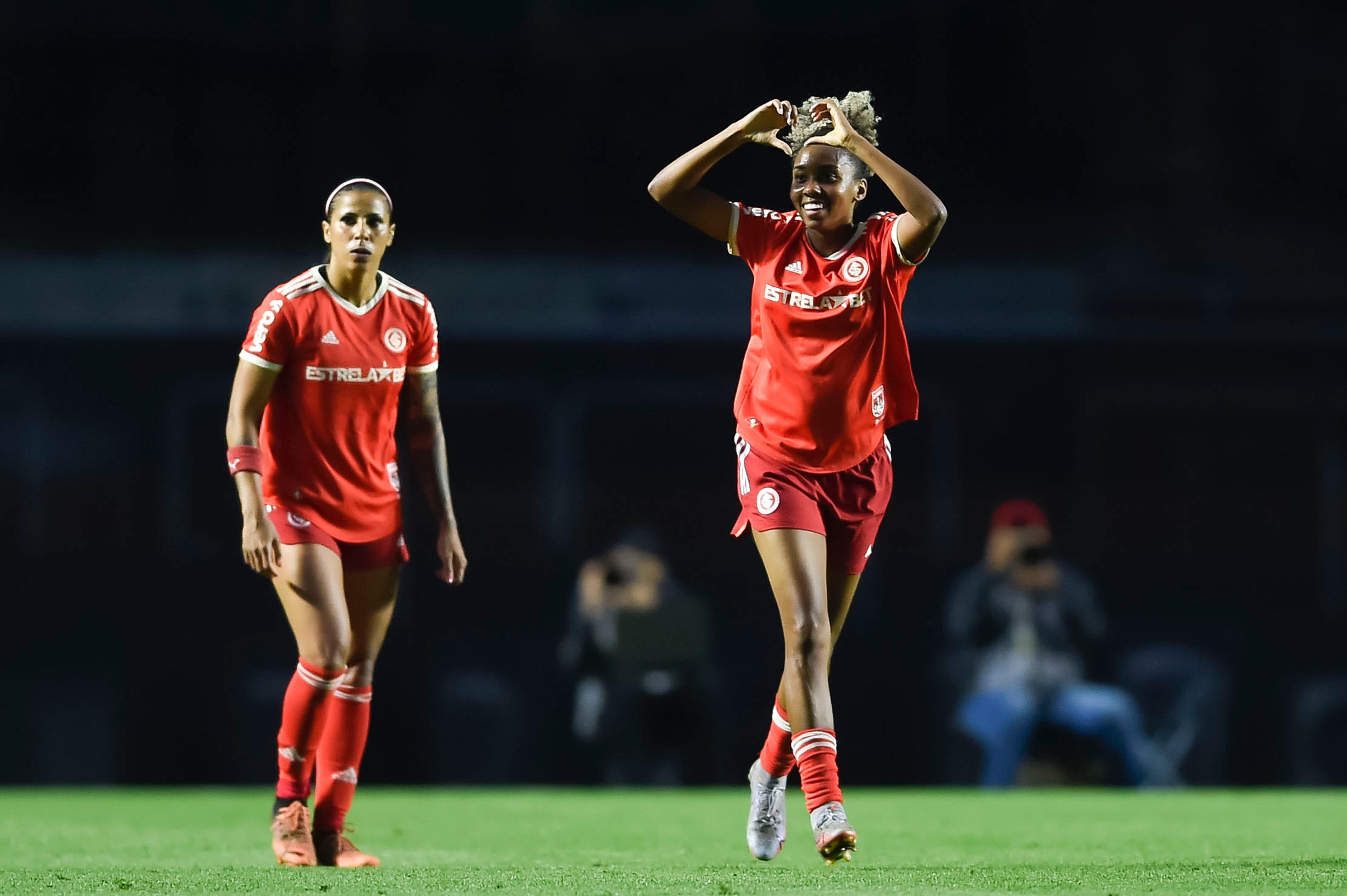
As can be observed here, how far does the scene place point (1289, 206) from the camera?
1538 centimetres

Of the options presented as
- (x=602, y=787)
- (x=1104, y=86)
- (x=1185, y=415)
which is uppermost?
(x=1104, y=86)

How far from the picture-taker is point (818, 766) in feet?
17.2

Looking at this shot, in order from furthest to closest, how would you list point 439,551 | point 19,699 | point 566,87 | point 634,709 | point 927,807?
point 566,87
point 19,699
point 634,709
point 927,807
point 439,551

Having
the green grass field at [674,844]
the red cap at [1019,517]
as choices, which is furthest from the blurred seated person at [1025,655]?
the green grass field at [674,844]

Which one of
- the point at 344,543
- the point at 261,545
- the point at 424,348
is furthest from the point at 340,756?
the point at 424,348

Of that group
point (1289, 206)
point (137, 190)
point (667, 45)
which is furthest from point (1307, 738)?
point (137, 190)

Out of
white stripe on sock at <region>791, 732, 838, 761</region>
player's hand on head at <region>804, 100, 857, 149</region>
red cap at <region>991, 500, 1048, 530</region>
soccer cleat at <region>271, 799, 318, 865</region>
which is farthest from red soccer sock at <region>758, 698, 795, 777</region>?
red cap at <region>991, 500, 1048, 530</region>

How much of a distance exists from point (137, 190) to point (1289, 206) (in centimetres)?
866

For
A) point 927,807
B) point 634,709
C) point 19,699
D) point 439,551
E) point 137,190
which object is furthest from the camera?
point 137,190

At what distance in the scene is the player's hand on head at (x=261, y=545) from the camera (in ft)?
18.2

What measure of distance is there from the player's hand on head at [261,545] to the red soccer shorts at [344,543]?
0.32 ft

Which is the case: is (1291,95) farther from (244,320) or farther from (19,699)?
(19,699)

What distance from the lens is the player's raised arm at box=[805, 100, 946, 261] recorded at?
532 centimetres

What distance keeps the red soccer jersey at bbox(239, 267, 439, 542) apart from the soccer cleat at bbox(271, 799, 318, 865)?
793 millimetres
